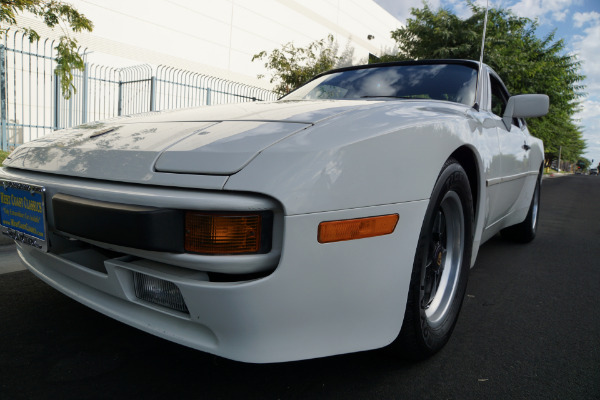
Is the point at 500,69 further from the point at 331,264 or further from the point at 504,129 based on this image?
the point at 331,264

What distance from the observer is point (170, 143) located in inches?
52.0

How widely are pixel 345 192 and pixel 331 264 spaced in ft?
0.67

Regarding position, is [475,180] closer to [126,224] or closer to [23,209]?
[126,224]

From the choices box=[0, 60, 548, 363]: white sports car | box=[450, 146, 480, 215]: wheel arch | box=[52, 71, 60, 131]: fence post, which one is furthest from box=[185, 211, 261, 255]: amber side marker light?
box=[52, 71, 60, 131]: fence post

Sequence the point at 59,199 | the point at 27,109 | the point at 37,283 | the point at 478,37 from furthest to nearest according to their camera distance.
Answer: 1. the point at 478,37
2. the point at 27,109
3. the point at 37,283
4. the point at 59,199

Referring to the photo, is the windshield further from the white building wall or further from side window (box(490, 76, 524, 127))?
the white building wall

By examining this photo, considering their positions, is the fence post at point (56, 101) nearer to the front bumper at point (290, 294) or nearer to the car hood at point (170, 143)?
the car hood at point (170, 143)

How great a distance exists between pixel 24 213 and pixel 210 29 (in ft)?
44.3

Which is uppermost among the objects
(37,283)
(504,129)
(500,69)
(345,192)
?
(500,69)

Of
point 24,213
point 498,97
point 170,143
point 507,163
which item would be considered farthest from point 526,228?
point 24,213

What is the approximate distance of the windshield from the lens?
234 cm

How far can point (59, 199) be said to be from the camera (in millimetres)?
1305

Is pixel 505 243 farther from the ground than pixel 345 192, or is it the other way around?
pixel 345 192

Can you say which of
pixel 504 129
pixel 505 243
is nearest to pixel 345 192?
pixel 504 129
